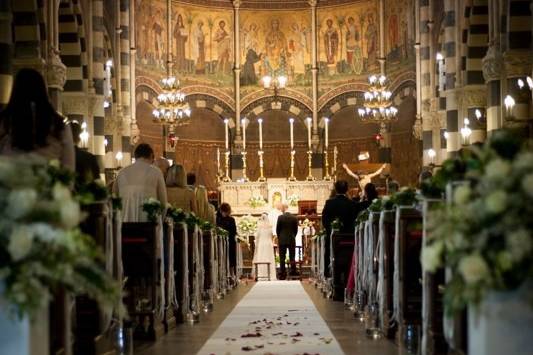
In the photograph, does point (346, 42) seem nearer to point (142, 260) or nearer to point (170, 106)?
point (170, 106)

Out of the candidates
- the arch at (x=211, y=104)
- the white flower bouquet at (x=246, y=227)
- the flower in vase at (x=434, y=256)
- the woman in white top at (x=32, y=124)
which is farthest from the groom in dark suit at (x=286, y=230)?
the flower in vase at (x=434, y=256)

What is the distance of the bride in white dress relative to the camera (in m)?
24.3

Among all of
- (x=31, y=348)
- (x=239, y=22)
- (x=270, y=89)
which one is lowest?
(x=31, y=348)

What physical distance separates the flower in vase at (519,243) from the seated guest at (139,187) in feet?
20.9

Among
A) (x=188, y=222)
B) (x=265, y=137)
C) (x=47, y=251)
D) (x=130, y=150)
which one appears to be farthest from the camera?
(x=265, y=137)

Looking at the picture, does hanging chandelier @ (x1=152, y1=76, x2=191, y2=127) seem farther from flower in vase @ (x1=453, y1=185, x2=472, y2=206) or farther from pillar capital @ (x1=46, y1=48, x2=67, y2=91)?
flower in vase @ (x1=453, y1=185, x2=472, y2=206)

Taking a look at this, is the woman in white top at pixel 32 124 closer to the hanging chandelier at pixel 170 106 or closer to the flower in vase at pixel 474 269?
the flower in vase at pixel 474 269

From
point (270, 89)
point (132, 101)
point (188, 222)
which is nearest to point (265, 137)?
point (270, 89)

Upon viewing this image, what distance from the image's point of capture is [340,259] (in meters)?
15.9

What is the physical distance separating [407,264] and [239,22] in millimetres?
29354

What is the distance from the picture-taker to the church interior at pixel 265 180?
508 centimetres

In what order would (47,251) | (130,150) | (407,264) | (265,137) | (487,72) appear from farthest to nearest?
1. (265,137)
2. (130,150)
3. (487,72)
4. (407,264)
5. (47,251)

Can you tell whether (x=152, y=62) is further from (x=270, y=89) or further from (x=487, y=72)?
(x=487, y=72)

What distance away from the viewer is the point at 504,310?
16.9 feet
